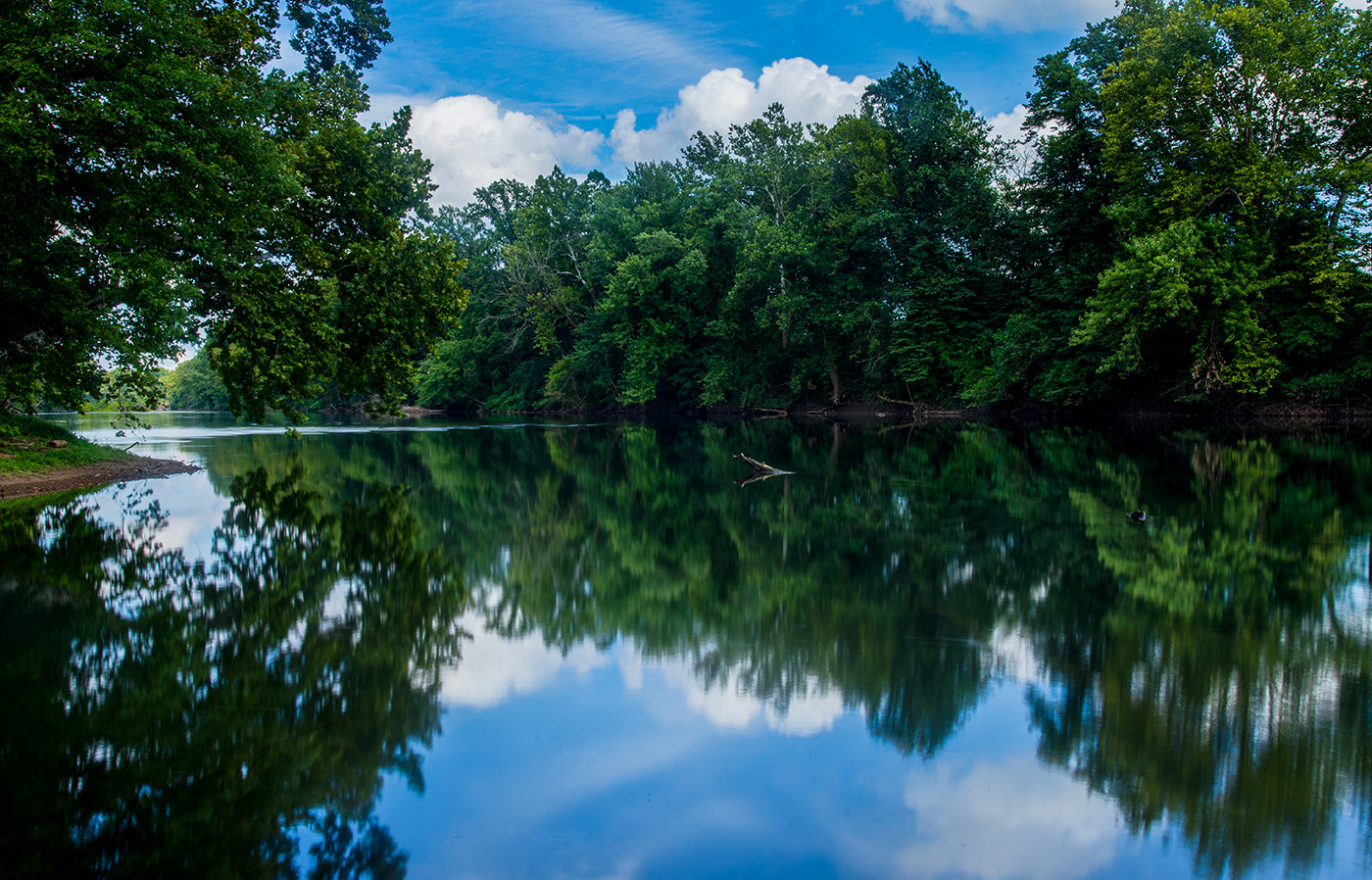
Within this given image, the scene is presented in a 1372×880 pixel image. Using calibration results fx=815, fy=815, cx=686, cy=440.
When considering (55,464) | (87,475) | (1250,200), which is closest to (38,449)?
(55,464)

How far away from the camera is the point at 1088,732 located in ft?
16.3

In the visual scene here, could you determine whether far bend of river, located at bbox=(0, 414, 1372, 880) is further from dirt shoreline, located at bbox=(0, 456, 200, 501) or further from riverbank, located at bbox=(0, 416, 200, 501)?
riverbank, located at bbox=(0, 416, 200, 501)

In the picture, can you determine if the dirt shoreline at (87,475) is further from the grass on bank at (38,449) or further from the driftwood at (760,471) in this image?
the driftwood at (760,471)

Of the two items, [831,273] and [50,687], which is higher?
[831,273]

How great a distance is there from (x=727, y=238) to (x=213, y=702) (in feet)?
169

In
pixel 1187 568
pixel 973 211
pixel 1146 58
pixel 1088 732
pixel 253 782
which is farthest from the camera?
pixel 973 211

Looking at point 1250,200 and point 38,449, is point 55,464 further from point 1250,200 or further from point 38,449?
point 1250,200

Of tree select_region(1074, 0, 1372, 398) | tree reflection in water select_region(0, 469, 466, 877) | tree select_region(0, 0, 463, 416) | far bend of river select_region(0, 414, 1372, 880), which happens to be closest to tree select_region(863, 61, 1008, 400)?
tree select_region(1074, 0, 1372, 398)

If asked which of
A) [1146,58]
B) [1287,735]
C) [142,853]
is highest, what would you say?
[1146,58]

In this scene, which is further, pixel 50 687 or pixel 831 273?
pixel 831 273

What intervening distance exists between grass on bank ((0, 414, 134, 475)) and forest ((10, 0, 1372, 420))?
3.97ft

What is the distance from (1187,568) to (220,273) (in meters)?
16.9

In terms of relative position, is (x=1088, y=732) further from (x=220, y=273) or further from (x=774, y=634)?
(x=220, y=273)

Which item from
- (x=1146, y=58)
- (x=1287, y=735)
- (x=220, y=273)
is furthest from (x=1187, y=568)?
(x=1146, y=58)
